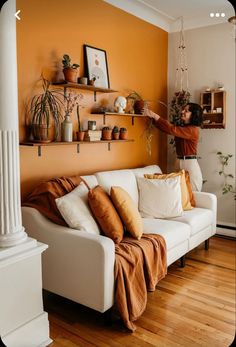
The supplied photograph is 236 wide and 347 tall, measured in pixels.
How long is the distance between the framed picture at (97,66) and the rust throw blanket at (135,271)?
1631 mm

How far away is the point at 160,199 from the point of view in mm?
3322

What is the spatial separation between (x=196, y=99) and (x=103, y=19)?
165cm

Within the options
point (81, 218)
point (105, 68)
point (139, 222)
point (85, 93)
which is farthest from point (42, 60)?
point (139, 222)

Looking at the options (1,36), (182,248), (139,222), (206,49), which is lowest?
(182,248)

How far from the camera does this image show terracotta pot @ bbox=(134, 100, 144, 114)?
3895 mm

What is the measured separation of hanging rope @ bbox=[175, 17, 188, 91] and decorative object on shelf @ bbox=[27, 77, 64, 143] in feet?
7.24

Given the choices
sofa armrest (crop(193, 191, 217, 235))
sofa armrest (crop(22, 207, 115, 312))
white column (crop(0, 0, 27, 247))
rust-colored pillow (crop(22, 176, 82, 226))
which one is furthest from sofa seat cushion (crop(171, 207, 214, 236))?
white column (crop(0, 0, 27, 247))

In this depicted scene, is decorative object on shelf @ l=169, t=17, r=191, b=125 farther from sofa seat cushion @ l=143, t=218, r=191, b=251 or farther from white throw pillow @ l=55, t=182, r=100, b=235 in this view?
white throw pillow @ l=55, t=182, r=100, b=235

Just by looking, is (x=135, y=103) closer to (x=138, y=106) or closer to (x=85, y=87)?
(x=138, y=106)

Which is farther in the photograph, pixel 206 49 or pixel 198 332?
pixel 206 49

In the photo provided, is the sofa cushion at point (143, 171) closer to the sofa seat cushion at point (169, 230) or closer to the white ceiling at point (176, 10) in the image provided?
the sofa seat cushion at point (169, 230)

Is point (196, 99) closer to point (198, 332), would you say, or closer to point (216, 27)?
Result: point (216, 27)

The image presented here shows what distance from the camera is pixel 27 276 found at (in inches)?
78.7

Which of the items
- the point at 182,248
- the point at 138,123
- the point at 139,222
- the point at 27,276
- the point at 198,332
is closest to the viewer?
the point at 27,276
